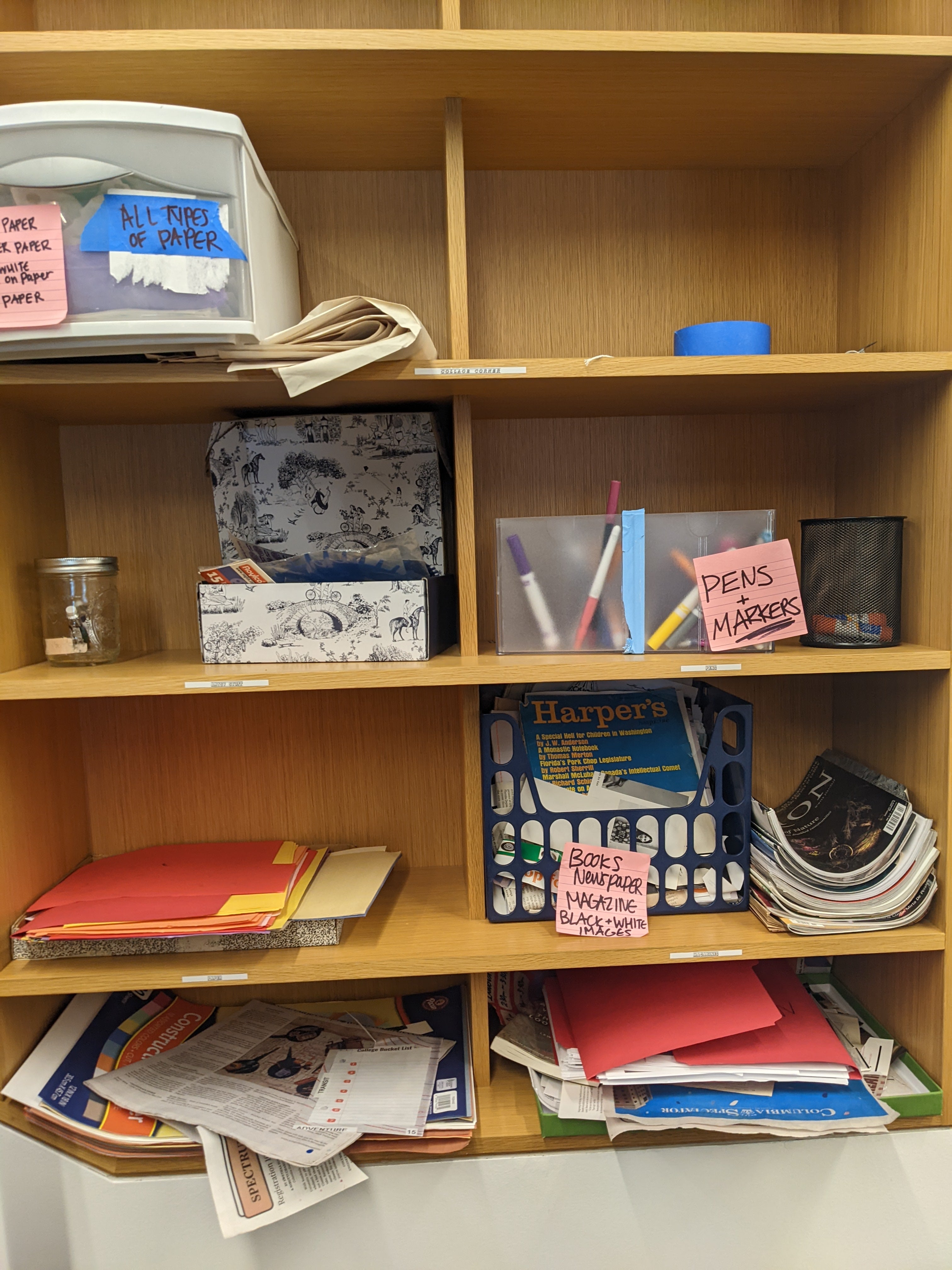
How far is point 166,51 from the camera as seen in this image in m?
0.93

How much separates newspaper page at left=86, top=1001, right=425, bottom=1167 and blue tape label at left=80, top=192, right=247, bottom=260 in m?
1.06

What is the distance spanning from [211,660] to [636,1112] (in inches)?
31.9

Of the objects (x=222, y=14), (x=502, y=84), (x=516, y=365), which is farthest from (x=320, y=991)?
(x=222, y=14)

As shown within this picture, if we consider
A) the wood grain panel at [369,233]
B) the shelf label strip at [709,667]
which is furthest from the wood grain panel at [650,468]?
the shelf label strip at [709,667]

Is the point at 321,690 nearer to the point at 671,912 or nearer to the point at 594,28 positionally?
the point at 671,912

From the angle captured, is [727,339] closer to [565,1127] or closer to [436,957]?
[436,957]

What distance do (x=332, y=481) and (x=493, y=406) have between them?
268 mm

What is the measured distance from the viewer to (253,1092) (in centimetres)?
109

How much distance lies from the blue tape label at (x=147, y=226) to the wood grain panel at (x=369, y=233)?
41 cm

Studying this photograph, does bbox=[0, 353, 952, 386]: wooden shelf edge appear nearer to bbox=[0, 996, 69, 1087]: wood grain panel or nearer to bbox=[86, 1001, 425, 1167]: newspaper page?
bbox=[0, 996, 69, 1087]: wood grain panel

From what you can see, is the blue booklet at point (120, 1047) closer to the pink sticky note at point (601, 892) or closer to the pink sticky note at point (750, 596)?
the pink sticky note at point (601, 892)

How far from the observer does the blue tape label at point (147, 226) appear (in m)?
0.87

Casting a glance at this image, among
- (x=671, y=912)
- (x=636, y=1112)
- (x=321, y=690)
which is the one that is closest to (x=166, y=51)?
(x=321, y=690)

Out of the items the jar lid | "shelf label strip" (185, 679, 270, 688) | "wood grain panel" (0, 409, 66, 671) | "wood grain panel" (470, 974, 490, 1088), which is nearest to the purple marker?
"shelf label strip" (185, 679, 270, 688)
